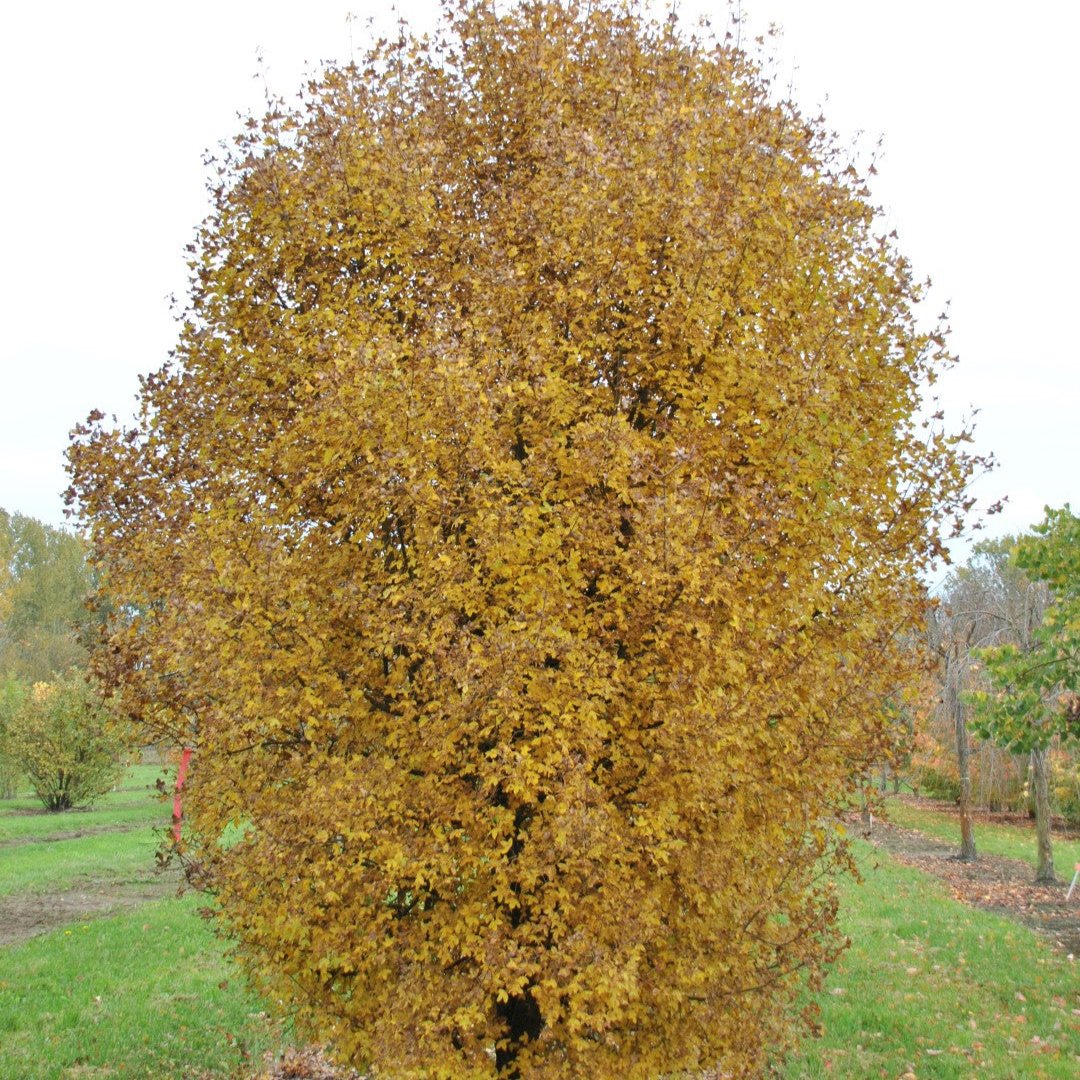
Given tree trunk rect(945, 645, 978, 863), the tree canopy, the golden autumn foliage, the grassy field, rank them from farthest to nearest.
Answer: tree trunk rect(945, 645, 978, 863)
the tree canopy
the grassy field
the golden autumn foliage

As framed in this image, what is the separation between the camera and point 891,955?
12.3 metres

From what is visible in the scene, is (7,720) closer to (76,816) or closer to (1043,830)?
(76,816)

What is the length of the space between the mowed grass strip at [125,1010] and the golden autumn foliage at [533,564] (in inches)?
85.4

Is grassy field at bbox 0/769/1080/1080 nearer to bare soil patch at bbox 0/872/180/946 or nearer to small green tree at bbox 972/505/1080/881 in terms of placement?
bare soil patch at bbox 0/872/180/946

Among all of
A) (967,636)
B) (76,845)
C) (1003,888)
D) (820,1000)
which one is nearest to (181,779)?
(820,1000)

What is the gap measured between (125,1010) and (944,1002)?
329 inches

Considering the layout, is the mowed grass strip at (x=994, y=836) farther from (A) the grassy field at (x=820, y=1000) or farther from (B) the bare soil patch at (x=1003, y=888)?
(A) the grassy field at (x=820, y=1000)

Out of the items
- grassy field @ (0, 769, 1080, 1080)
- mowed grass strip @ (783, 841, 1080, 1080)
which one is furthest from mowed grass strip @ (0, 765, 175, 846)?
mowed grass strip @ (783, 841, 1080, 1080)

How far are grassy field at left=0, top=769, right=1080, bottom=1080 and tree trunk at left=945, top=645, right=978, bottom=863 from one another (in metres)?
5.33

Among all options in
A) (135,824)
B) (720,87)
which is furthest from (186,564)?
(135,824)

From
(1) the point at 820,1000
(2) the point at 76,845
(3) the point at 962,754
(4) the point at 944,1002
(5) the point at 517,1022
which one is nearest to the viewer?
(5) the point at 517,1022

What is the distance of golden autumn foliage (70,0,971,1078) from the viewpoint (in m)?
4.94

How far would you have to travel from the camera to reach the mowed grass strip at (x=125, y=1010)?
25.6 feet

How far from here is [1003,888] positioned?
1872 centimetres
